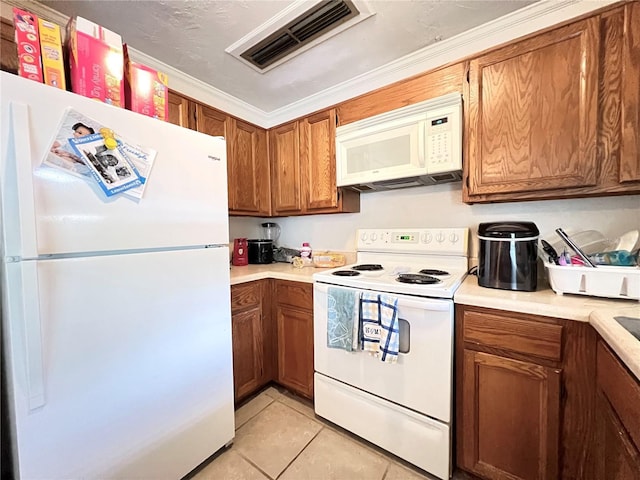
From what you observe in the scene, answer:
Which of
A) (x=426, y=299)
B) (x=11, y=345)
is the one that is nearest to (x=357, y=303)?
(x=426, y=299)

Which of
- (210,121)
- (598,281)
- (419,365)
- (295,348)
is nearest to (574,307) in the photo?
(598,281)

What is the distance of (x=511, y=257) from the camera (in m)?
1.18

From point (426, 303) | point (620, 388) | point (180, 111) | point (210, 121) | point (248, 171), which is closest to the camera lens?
point (620, 388)

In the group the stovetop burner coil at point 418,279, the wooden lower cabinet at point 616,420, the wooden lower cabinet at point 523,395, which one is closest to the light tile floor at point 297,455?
the wooden lower cabinet at point 523,395

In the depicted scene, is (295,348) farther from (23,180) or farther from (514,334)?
(23,180)

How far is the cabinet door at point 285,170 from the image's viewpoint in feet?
7.05

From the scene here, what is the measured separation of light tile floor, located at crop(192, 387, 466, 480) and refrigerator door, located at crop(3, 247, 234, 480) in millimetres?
131

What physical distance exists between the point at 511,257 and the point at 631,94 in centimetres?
79

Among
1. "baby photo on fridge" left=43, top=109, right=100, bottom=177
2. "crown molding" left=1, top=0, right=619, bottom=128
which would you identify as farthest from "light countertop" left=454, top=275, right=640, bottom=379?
"baby photo on fridge" left=43, top=109, right=100, bottom=177

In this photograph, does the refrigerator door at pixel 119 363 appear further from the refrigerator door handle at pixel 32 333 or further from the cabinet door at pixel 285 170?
the cabinet door at pixel 285 170

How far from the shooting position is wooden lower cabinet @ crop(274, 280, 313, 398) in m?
1.71

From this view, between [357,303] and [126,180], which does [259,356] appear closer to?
[357,303]

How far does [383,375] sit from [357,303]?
0.40m

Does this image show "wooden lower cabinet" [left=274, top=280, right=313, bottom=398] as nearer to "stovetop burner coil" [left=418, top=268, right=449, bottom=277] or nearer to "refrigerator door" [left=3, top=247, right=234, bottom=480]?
"refrigerator door" [left=3, top=247, right=234, bottom=480]
